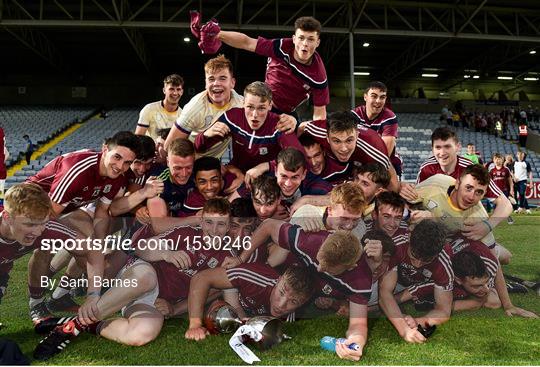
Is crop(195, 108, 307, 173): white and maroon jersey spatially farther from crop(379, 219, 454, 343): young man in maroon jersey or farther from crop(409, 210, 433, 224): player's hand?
crop(379, 219, 454, 343): young man in maroon jersey

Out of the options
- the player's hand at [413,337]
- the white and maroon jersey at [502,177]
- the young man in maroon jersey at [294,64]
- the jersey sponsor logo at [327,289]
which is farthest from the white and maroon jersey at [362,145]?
the white and maroon jersey at [502,177]

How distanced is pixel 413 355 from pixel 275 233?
45.2 inches

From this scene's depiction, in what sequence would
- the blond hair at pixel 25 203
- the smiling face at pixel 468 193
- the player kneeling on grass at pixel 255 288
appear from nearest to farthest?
the blond hair at pixel 25 203, the player kneeling on grass at pixel 255 288, the smiling face at pixel 468 193

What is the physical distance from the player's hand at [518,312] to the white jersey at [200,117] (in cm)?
275

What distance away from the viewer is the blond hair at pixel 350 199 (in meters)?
2.77

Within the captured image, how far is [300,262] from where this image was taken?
283 centimetres

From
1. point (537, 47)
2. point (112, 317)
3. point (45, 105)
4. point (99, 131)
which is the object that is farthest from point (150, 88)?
point (112, 317)

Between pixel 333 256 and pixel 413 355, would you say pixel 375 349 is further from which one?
pixel 333 256

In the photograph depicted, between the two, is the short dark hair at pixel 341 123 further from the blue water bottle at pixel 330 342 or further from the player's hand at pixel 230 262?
the blue water bottle at pixel 330 342

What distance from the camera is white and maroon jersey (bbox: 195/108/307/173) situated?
366cm

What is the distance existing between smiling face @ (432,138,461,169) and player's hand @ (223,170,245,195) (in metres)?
2.01

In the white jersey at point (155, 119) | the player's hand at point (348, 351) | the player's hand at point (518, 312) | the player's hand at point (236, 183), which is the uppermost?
the white jersey at point (155, 119)

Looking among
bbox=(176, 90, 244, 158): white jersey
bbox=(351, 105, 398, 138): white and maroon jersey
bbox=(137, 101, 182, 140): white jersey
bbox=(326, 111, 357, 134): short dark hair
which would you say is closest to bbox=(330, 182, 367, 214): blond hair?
bbox=(326, 111, 357, 134): short dark hair

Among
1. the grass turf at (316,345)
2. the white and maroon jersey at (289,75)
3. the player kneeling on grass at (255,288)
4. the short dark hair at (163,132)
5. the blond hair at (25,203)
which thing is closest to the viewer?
the grass turf at (316,345)
